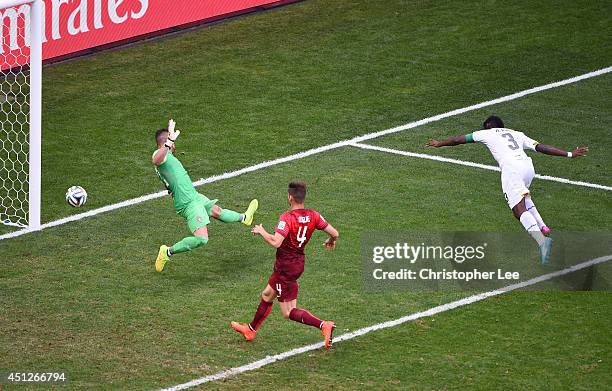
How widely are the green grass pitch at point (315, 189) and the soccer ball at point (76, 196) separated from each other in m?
0.38

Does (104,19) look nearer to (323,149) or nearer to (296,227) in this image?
(323,149)

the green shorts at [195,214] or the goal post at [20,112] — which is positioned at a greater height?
the goal post at [20,112]

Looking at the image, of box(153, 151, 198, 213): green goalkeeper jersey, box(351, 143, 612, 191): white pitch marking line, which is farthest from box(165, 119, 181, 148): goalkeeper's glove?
box(351, 143, 612, 191): white pitch marking line

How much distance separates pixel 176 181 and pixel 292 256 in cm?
270

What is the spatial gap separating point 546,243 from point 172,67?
8888 millimetres

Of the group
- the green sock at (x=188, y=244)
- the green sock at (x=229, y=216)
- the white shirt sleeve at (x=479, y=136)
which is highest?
the white shirt sleeve at (x=479, y=136)

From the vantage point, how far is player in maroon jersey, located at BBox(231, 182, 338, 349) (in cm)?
1310

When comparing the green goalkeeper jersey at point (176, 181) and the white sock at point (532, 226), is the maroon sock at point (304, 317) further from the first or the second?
the white sock at point (532, 226)

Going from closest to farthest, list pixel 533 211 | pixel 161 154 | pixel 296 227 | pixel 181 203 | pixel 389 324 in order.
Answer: pixel 296 227, pixel 389 324, pixel 161 154, pixel 181 203, pixel 533 211

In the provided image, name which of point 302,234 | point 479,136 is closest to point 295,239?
point 302,234

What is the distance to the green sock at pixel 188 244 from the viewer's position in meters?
15.3

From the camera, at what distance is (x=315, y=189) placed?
17.9m

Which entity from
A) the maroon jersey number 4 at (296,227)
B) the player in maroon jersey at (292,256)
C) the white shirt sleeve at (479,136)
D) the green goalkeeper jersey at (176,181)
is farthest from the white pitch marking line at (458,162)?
the maroon jersey number 4 at (296,227)

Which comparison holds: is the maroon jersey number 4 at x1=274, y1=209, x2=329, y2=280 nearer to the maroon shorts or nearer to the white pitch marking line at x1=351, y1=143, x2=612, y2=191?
the maroon shorts
